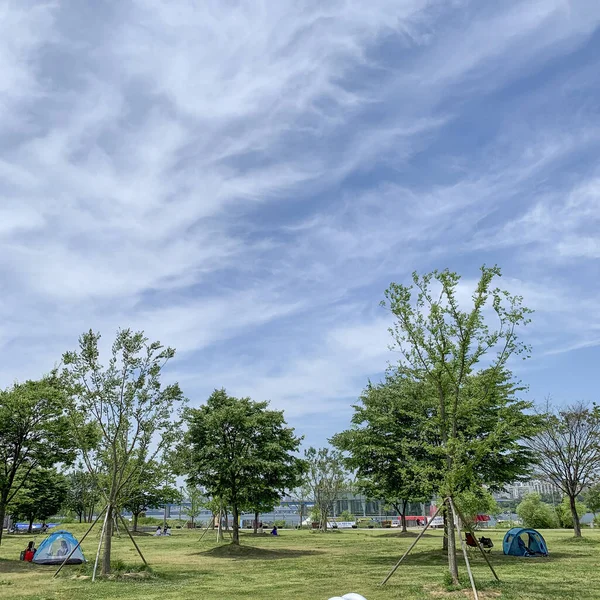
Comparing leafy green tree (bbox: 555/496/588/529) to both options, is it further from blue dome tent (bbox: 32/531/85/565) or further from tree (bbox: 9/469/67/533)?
tree (bbox: 9/469/67/533)

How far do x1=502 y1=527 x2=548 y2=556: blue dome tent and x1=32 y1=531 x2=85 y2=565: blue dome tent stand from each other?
23549 millimetres

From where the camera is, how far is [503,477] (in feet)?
99.9

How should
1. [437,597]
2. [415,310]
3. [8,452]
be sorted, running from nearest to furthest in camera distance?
[437,597]
[415,310]
[8,452]

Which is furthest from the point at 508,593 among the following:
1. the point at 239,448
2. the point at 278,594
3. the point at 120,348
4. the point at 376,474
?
the point at 239,448

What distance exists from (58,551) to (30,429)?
6.79 metres

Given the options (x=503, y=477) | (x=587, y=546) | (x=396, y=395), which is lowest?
(x=587, y=546)

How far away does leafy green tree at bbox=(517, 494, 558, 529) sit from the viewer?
61500mm

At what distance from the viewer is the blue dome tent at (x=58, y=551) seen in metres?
28.4

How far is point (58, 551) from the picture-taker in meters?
29.3

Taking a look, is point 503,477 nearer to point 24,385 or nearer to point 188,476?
point 188,476

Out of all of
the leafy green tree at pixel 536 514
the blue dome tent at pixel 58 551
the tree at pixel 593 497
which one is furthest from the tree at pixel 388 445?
the leafy green tree at pixel 536 514

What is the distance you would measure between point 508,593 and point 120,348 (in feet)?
58.2

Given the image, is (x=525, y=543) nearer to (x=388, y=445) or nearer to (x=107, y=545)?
(x=388, y=445)

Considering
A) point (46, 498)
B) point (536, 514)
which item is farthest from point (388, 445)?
point (46, 498)
